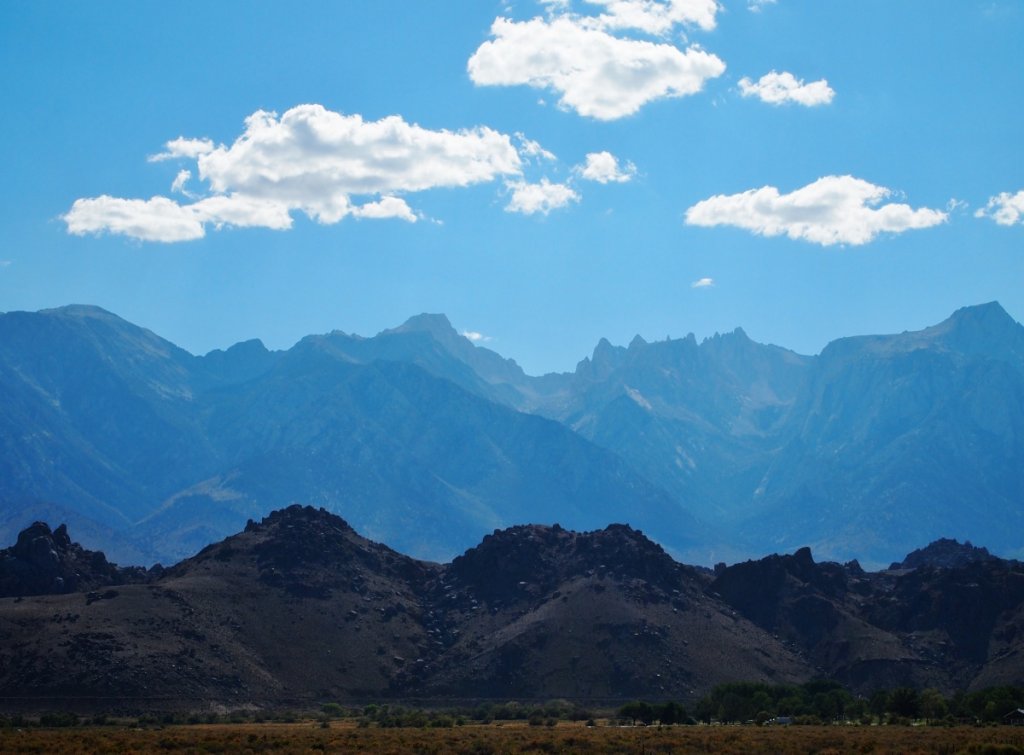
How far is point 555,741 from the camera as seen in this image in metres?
106

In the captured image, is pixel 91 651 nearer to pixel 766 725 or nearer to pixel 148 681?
pixel 148 681

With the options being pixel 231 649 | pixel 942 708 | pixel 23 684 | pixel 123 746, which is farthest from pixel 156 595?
pixel 942 708

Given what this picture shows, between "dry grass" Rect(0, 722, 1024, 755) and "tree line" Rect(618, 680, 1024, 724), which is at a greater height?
"tree line" Rect(618, 680, 1024, 724)

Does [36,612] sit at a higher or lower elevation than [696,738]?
higher

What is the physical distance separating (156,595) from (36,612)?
18.4 metres

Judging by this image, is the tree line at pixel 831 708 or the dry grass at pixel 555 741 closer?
the dry grass at pixel 555 741

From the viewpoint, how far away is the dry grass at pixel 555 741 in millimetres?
98312

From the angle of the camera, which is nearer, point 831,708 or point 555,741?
point 555,741

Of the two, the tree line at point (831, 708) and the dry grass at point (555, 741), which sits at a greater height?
the tree line at point (831, 708)

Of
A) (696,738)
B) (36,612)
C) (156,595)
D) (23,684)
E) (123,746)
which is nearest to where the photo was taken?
(123,746)

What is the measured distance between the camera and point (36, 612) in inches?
7333

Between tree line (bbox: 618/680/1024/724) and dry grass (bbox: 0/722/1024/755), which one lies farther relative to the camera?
tree line (bbox: 618/680/1024/724)

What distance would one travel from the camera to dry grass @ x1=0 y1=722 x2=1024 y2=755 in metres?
98.3

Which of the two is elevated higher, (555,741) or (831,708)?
(831,708)
